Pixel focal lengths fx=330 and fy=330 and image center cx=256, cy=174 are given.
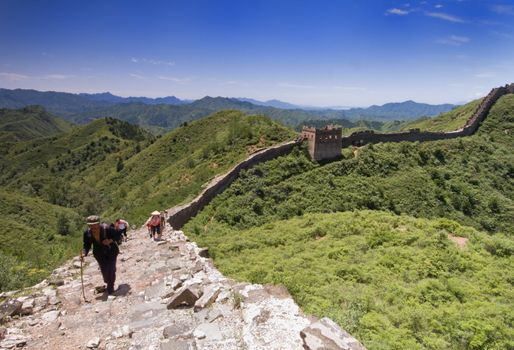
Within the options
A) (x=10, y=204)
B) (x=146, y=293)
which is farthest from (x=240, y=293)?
(x=10, y=204)

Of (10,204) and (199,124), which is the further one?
(199,124)

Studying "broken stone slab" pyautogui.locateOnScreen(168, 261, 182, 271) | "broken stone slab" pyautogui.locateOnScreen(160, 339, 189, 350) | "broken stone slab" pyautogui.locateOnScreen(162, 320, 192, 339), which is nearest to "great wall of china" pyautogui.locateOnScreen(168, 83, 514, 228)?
"broken stone slab" pyautogui.locateOnScreen(168, 261, 182, 271)

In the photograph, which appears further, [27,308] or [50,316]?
[27,308]

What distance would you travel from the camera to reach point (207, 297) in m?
6.24

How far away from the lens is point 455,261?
491 inches

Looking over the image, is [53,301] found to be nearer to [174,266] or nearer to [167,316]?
[167,316]

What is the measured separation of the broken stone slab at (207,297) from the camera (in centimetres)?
609

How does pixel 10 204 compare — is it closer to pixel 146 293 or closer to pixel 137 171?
pixel 137 171

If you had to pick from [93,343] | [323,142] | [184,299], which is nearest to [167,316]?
[184,299]

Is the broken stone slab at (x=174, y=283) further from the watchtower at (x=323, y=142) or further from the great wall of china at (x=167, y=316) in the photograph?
the watchtower at (x=323, y=142)

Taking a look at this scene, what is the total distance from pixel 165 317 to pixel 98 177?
79.4m

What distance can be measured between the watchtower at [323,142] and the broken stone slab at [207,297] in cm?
2181

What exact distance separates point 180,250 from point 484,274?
1058 centimetres

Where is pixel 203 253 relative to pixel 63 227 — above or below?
above
